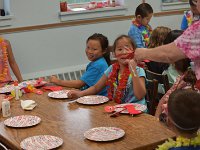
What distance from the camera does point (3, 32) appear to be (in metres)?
4.92

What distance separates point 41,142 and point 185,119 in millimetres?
806

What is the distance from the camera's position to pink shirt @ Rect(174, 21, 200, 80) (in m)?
1.97

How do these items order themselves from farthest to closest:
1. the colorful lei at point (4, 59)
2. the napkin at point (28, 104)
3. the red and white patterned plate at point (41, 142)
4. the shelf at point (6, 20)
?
the shelf at point (6, 20) → the colorful lei at point (4, 59) → the napkin at point (28, 104) → the red and white patterned plate at point (41, 142)

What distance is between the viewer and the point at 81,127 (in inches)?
96.3

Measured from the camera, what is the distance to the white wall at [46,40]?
5.03 metres

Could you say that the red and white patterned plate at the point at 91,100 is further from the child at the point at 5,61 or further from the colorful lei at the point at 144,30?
the colorful lei at the point at 144,30

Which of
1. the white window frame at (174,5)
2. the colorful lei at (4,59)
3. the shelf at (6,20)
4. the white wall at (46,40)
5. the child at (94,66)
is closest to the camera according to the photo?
the child at (94,66)

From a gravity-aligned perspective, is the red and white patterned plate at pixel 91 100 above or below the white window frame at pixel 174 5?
below

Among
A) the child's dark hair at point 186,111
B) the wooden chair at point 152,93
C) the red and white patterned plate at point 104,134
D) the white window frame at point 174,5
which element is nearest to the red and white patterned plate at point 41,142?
the red and white patterned plate at point 104,134

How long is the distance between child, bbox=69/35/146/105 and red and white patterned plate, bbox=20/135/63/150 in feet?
2.75

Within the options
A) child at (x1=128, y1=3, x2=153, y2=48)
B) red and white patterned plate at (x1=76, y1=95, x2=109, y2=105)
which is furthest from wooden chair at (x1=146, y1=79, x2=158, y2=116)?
child at (x1=128, y1=3, x2=153, y2=48)

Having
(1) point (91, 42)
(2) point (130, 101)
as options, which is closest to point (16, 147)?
(2) point (130, 101)

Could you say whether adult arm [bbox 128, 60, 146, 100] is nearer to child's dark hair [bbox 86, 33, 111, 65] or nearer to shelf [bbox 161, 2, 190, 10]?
child's dark hair [bbox 86, 33, 111, 65]

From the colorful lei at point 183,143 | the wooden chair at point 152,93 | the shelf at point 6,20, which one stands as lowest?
the wooden chair at point 152,93
